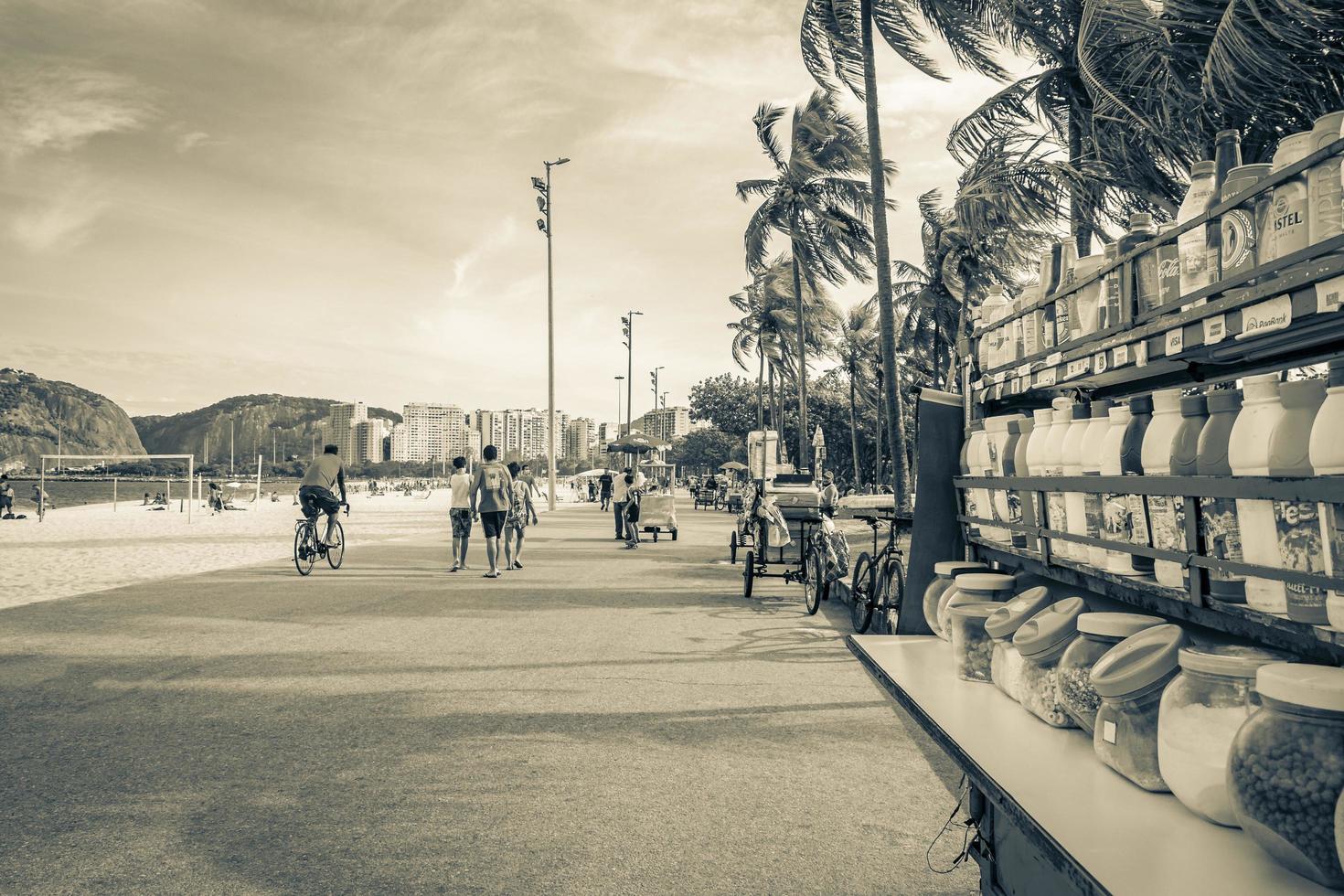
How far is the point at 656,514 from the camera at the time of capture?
22.5 m

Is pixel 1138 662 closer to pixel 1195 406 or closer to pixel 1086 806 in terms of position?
pixel 1086 806

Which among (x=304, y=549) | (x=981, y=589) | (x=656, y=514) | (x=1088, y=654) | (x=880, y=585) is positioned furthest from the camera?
(x=656, y=514)

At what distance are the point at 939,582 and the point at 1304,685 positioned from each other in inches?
84.9

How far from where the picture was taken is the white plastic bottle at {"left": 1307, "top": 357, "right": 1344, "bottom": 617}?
Result: 1694 millimetres

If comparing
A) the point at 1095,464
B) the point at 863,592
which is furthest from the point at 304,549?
the point at 1095,464

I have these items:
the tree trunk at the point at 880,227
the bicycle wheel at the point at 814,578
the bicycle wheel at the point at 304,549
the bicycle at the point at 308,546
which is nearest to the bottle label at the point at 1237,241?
the bicycle wheel at the point at 814,578

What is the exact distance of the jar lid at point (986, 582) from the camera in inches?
129

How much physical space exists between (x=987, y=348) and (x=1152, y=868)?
238 cm

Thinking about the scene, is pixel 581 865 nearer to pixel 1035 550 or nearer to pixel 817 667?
pixel 1035 550

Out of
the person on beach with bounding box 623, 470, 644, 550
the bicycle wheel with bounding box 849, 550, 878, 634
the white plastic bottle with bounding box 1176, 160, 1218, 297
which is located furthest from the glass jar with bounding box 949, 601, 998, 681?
the person on beach with bounding box 623, 470, 644, 550

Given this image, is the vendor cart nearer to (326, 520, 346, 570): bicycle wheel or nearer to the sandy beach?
the sandy beach

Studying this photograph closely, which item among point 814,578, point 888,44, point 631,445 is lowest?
point 814,578

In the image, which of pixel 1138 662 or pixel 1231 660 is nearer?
pixel 1231 660

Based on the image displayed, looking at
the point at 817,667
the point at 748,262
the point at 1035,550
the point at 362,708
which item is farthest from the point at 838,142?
the point at 1035,550
